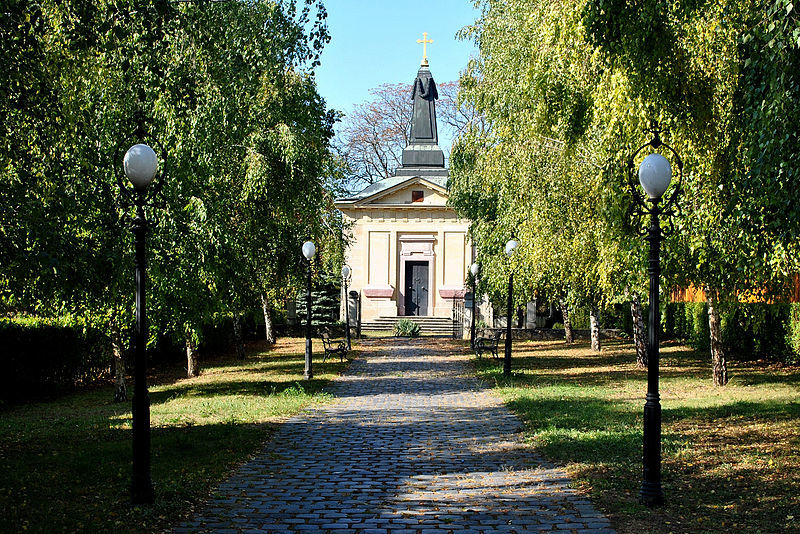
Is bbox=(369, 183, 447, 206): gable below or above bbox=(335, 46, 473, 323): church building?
above

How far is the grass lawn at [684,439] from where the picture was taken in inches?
261

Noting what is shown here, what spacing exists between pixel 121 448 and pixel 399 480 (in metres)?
3.61

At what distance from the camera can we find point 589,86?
1244cm

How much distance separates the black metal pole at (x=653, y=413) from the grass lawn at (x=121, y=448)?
394cm

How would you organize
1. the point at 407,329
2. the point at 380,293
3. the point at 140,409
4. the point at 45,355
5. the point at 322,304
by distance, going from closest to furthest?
the point at 140,409, the point at 45,355, the point at 407,329, the point at 322,304, the point at 380,293

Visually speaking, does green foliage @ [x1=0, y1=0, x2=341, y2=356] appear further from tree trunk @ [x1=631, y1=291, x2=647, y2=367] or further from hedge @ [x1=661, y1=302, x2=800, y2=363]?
hedge @ [x1=661, y1=302, x2=800, y2=363]

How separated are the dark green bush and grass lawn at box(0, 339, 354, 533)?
52cm

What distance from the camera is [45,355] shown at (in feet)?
52.5

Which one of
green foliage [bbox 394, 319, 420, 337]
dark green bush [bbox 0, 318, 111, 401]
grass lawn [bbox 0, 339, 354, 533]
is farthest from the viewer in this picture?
green foliage [bbox 394, 319, 420, 337]

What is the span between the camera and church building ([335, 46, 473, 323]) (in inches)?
1620

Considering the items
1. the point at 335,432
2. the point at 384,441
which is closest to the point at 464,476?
the point at 384,441

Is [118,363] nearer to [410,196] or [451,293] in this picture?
[451,293]

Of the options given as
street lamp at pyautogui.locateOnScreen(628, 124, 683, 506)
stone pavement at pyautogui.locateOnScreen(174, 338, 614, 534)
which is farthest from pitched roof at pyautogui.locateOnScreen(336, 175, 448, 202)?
street lamp at pyautogui.locateOnScreen(628, 124, 683, 506)

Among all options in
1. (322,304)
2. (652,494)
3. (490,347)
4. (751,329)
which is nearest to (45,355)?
(490,347)
